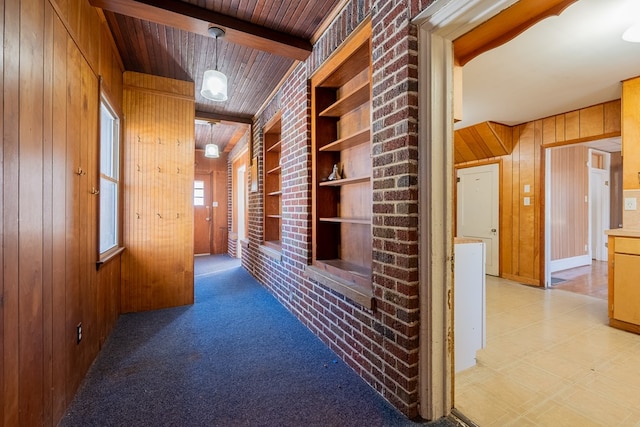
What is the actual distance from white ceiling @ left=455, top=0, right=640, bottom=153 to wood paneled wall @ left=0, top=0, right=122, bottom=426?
3.07m

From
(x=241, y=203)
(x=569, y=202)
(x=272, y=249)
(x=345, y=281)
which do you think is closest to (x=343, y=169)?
(x=345, y=281)

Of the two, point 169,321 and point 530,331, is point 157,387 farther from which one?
point 530,331

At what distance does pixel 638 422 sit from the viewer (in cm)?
159

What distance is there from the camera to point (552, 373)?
2039 millimetres

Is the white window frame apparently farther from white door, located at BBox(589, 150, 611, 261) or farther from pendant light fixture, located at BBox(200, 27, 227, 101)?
white door, located at BBox(589, 150, 611, 261)

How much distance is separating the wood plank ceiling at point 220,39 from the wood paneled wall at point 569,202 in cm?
513

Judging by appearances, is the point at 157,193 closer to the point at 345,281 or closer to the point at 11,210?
the point at 11,210

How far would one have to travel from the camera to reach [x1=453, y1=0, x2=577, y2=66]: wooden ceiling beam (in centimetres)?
164

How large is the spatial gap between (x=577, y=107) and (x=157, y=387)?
18.1ft

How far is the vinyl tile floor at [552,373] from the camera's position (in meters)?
1.64

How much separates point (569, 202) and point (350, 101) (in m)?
5.63

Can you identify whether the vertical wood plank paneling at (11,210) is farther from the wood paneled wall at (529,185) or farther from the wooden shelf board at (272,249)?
the wood paneled wall at (529,185)

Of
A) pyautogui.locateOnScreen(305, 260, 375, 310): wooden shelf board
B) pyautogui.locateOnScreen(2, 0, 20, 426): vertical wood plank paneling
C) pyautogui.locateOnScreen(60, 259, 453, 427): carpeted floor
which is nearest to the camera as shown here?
pyautogui.locateOnScreen(2, 0, 20, 426): vertical wood plank paneling

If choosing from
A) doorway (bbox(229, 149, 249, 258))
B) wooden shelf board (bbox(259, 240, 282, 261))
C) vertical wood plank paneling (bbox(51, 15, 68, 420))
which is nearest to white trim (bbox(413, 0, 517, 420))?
vertical wood plank paneling (bbox(51, 15, 68, 420))
